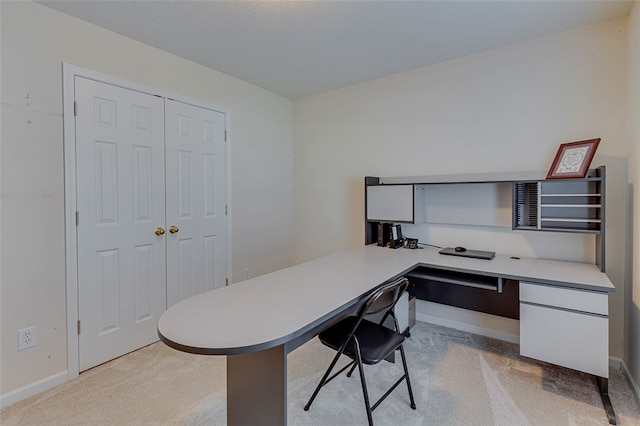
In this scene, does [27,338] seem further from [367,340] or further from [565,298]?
[565,298]

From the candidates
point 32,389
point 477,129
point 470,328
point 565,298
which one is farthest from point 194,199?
point 565,298

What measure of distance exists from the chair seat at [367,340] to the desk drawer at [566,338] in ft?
2.89

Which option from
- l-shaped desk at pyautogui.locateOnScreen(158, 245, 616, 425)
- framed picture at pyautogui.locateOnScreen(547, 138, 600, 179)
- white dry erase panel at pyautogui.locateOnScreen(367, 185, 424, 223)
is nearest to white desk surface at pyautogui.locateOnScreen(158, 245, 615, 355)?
l-shaped desk at pyautogui.locateOnScreen(158, 245, 616, 425)

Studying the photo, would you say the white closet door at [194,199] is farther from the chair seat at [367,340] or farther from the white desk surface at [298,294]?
the chair seat at [367,340]

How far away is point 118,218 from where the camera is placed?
239cm

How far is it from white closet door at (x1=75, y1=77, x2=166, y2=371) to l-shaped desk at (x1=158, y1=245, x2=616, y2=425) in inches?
50.3

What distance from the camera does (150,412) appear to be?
5.87 feet

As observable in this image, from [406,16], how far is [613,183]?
1842 millimetres

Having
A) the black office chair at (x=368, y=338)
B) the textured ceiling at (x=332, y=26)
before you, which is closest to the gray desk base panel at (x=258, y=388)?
the black office chair at (x=368, y=338)

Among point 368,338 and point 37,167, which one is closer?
point 368,338

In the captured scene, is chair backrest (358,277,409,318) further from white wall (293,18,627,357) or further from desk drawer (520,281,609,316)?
white wall (293,18,627,357)

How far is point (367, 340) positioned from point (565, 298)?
3.96 feet

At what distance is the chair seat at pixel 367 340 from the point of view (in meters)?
1.57

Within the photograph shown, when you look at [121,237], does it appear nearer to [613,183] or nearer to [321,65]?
[321,65]
